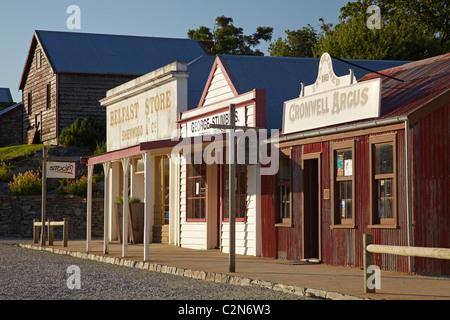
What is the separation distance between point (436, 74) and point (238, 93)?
593 cm

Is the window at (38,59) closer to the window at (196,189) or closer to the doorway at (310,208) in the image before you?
the window at (196,189)

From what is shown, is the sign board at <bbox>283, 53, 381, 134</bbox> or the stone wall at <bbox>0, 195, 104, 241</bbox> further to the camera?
the stone wall at <bbox>0, 195, 104, 241</bbox>

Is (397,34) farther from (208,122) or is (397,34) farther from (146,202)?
(146,202)

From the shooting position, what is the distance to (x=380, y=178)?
1429 centimetres

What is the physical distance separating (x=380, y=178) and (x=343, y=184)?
1329 mm

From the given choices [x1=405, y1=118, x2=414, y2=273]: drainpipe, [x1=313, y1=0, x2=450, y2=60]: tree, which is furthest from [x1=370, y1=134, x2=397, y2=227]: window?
[x1=313, y1=0, x2=450, y2=60]: tree

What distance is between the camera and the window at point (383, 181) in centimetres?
1395

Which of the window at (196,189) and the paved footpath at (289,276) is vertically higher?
the window at (196,189)

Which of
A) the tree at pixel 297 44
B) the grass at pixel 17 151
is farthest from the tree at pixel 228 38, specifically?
the grass at pixel 17 151

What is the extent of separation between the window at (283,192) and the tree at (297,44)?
36.0 metres

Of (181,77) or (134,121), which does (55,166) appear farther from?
(181,77)

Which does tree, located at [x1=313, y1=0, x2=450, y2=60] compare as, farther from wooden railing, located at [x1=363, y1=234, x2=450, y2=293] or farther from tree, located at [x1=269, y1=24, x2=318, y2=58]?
wooden railing, located at [x1=363, y1=234, x2=450, y2=293]

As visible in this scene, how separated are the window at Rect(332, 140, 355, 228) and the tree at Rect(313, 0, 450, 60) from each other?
74.5ft

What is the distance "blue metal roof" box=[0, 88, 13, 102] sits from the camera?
65500 mm
